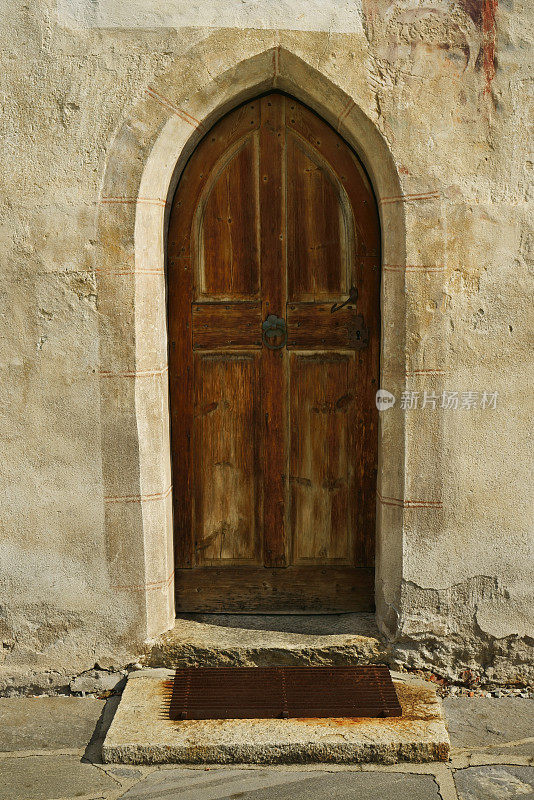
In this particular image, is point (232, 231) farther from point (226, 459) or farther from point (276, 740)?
point (276, 740)

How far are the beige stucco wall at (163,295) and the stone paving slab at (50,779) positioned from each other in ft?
1.87

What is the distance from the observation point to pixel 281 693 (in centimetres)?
335

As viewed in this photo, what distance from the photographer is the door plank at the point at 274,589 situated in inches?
151

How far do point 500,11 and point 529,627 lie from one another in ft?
8.78

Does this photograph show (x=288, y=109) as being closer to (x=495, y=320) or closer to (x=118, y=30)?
(x=118, y=30)

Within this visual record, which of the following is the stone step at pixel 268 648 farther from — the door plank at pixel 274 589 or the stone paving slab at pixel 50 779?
the stone paving slab at pixel 50 779

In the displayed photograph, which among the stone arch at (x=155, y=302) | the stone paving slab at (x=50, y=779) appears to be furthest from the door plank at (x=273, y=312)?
the stone paving slab at (x=50, y=779)

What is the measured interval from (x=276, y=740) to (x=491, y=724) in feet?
3.01

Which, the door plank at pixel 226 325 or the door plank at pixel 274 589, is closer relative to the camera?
the door plank at pixel 226 325

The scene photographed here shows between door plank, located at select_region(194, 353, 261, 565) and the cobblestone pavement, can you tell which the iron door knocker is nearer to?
door plank, located at select_region(194, 353, 261, 565)

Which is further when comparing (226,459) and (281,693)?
(226,459)

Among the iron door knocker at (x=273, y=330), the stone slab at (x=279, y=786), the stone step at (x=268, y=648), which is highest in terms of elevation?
the iron door knocker at (x=273, y=330)

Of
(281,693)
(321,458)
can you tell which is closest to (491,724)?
(281,693)

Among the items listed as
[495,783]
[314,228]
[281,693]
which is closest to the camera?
[495,783]
